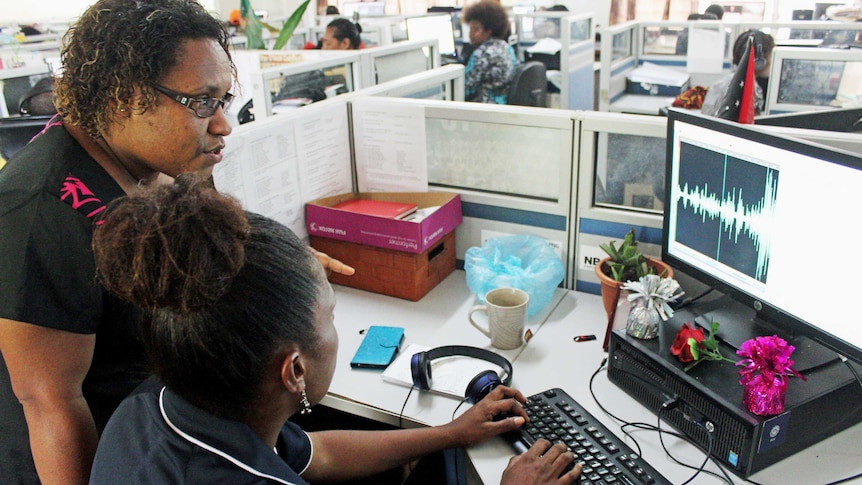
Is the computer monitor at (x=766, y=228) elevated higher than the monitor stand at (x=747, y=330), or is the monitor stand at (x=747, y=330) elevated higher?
the computer monitor at (x=766, y=228)

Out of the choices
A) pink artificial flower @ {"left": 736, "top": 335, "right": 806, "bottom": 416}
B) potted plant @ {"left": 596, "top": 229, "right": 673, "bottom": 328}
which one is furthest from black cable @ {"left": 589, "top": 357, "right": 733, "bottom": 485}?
potted plant @ {"left": 596, "top": 229, "right": 673, "bottom": 328}

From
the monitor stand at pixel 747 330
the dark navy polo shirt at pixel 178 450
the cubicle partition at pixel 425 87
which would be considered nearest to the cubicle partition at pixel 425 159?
the cubicle partition at pixel 425 87

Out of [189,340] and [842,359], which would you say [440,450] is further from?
[842,359]

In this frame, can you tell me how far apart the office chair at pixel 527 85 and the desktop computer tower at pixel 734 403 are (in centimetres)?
299

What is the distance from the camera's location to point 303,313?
753 mm

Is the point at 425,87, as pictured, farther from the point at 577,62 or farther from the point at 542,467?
the point at 577,62

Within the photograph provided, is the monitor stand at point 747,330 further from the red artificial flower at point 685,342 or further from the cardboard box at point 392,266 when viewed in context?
the cardboard box at point 392,266

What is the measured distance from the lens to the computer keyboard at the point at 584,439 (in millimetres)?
962

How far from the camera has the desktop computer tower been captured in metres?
0.97

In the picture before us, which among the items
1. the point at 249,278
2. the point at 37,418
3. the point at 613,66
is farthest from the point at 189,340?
the point at 613,66

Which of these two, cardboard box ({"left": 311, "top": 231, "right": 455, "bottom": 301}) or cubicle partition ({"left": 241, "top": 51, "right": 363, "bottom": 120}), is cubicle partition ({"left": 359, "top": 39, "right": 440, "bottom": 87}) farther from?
cardboard box ({"left": 311, "top": 231, "right": 455, "bottom": 301})

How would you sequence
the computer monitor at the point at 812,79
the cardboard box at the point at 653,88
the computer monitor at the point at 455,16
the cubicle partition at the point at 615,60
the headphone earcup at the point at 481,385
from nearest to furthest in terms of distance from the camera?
the headphone earcup at the point at 481,385
the computer monitor at the point at 812,79
the cubicle partition at the point at 615,60
the cardboard box at the point at 653,88
the computer monitor at the point at 455,16

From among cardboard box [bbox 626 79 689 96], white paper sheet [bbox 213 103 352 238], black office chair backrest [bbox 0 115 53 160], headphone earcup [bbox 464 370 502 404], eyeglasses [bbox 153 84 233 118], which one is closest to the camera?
eyeglasses [bbox 153 84 233 118]

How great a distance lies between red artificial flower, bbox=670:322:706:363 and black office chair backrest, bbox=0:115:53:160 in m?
1.67
